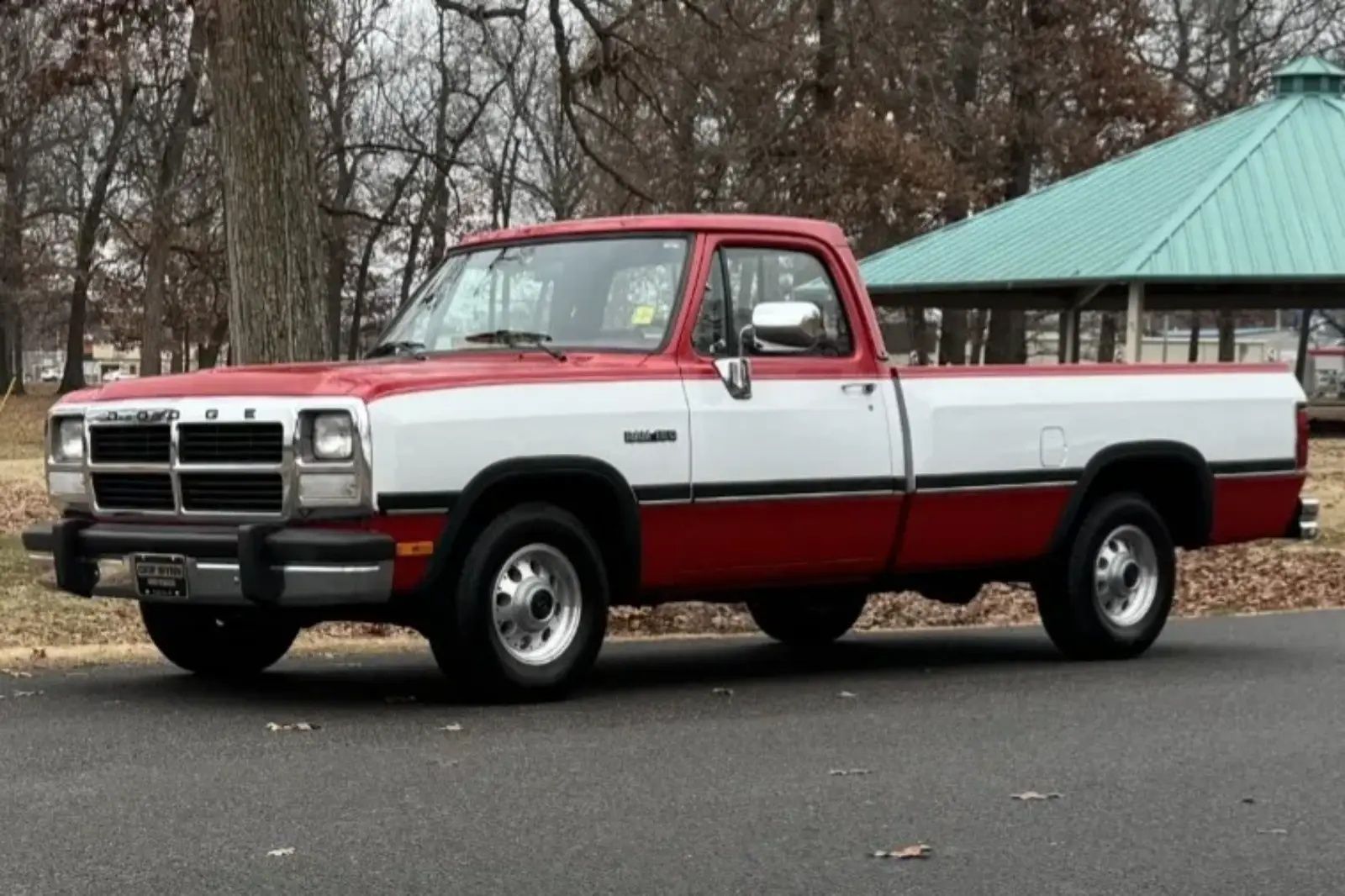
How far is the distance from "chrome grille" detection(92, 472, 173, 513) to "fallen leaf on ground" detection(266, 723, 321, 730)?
109 centimetres

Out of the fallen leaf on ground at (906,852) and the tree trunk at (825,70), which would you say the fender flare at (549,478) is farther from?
the tree trunk at (825,70)

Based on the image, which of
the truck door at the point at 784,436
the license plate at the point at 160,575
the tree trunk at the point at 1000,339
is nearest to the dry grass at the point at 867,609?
the license plate at the point at 160,575

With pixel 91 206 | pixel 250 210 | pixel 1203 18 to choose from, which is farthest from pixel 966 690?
pixel 1203 18

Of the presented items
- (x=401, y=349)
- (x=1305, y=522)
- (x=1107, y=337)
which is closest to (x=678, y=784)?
(x=401, y=349)

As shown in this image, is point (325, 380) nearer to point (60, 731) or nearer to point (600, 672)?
point (60, 731)

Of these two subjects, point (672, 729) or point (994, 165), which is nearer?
point (672, 729)

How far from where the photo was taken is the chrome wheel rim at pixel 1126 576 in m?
11.2

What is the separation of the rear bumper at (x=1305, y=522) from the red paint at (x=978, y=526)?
1.70 meters

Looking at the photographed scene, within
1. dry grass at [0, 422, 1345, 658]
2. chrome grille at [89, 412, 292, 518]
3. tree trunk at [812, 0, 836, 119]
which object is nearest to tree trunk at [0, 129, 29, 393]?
tree trunk at [812, 0, 836, 119]

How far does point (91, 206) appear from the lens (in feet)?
184

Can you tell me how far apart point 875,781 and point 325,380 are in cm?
268

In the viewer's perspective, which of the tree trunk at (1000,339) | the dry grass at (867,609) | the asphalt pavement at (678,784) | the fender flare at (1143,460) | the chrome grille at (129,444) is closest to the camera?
the asphalt pavement at (678,784)

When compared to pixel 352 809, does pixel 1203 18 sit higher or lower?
higher

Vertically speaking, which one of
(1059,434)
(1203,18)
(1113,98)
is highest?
(1203,18)
